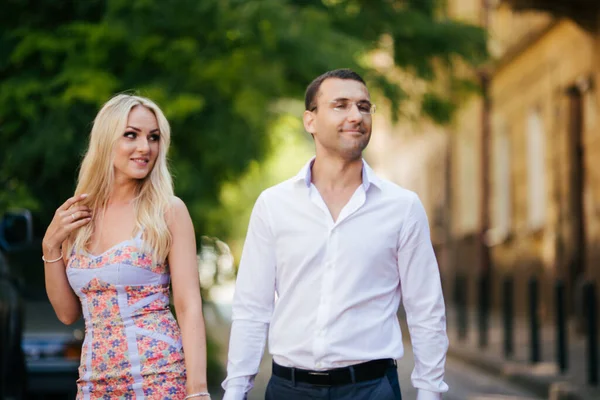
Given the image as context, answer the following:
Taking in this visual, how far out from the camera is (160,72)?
1253 cm

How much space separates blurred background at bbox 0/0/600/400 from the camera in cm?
1159

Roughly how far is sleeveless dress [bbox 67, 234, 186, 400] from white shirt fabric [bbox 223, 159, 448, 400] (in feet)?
0.95

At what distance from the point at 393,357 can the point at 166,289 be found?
834 millimetres

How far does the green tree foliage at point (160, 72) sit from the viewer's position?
11.7 metres

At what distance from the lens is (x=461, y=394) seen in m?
13.3

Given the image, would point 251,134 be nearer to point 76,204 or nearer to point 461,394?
point 461,394

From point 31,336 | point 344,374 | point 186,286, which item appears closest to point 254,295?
point 186,286

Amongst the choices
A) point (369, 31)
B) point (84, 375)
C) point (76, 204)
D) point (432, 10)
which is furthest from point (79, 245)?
point (432, 10)

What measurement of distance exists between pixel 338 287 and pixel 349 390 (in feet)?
1.18

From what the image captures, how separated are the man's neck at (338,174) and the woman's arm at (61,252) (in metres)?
0.86

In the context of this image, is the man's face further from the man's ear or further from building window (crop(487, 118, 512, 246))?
building window (crop(487, 118, 512, 246))

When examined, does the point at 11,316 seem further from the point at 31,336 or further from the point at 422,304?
the point at 422,304

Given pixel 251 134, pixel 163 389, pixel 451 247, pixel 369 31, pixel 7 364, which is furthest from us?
pixel 451 247

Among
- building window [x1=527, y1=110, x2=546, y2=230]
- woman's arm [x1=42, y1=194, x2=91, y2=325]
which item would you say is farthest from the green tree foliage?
building window [x1=527, y1=110, x2=546, y2=230]
